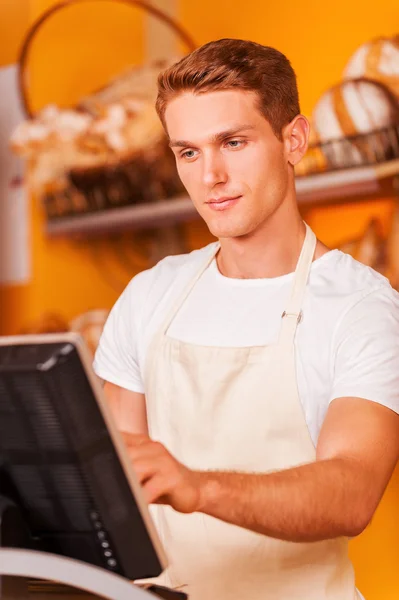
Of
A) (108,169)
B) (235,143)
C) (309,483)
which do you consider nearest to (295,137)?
(235,143)

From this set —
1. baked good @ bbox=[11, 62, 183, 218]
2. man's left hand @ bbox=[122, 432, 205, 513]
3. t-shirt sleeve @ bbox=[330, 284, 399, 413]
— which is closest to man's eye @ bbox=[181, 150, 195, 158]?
t-shirt sleeve @ bbox=[330, 284, 399, 413]

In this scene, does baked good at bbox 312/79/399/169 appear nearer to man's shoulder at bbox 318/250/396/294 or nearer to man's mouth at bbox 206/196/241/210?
man's shoulder at bbox 318/250/396/294

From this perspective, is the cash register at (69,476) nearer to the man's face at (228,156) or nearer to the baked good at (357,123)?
the man's face at (228,156)

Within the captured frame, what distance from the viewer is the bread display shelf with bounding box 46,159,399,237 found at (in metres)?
2.12

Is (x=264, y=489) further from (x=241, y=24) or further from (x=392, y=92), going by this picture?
(x=241, y=24)

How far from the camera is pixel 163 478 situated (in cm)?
90

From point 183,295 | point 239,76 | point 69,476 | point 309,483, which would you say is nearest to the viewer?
point 69,476

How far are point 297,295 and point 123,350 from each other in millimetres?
352

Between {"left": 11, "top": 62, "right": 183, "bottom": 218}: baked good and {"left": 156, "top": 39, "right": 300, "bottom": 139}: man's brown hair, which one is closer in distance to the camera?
{"left": 156, "top": 39, "right": 300, "bottom": 139}: man's brown hair

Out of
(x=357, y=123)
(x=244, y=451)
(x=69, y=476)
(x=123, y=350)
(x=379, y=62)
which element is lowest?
(x=244, y=451)

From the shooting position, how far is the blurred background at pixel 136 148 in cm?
212

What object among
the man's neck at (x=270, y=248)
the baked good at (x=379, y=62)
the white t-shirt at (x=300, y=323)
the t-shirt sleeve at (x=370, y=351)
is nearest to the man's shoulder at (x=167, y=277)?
the white t-shirt at (x=300, y=323)

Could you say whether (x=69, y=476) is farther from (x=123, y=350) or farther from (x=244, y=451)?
(x=123, y=350)

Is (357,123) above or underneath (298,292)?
above
